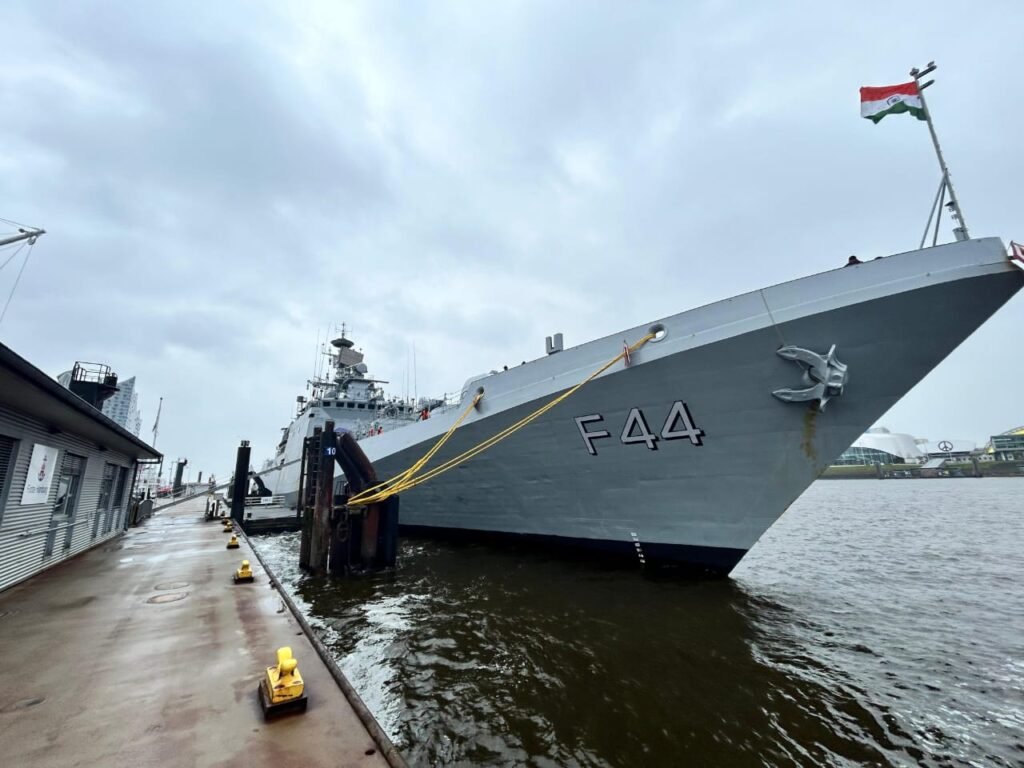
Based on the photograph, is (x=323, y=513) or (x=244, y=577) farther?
(x=323, y=513)

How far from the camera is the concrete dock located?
7.92 ft

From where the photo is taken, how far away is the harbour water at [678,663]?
11.7ft

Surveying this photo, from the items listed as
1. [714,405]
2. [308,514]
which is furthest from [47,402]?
[714,405]

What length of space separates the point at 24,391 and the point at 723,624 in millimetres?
9033

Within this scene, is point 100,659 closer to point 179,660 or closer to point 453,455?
point 179,660

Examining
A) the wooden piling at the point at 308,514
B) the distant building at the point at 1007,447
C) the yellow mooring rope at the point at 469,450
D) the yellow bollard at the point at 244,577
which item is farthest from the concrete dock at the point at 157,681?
the distant building at the point at 1007,447

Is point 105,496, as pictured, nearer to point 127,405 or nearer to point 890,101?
point 890,101

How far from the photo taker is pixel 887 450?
7706 cm

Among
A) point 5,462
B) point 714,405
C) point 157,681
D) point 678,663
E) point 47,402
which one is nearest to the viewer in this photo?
point 157,681

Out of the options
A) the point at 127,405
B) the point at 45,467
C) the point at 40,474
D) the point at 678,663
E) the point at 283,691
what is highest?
the point at 127,405

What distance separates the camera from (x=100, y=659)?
368cm

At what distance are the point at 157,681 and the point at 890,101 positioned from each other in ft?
32.7

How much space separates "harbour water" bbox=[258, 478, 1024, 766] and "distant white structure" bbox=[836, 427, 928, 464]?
8795cm

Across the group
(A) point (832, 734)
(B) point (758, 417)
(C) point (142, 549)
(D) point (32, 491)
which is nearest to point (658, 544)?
(B) point (758, 417)
